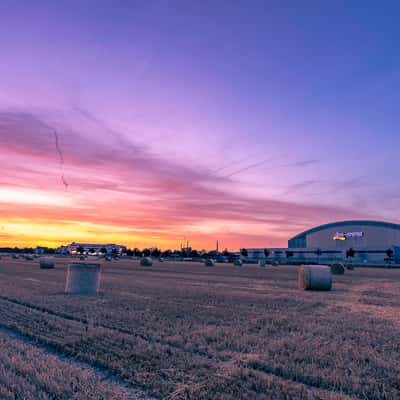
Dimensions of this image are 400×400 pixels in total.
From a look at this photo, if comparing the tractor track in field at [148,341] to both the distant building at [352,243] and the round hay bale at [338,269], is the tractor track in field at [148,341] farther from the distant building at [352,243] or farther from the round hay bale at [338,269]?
the distant building at [352,243]

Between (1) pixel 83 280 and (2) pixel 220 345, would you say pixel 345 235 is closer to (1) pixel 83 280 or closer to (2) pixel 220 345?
(1) pixel 83 280

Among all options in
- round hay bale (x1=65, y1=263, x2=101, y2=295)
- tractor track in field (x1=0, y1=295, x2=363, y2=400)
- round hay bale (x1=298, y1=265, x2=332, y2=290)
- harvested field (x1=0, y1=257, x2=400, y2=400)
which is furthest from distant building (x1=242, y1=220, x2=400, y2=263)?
tractor track in field (x1=0, y1=295, x2=363, y2=400)

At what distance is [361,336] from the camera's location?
9.08m

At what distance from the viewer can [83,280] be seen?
55.8ft

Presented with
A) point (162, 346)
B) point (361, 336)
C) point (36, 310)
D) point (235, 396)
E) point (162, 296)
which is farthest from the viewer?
point (162, 296)

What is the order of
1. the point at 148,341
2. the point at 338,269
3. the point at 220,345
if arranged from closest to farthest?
1. the point at 220,345
2. the point at 148,341
3. the point at 338,269

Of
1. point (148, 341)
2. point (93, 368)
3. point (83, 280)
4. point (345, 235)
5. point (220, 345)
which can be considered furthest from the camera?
point (345, 235)

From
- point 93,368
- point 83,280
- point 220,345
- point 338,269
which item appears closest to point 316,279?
point 83,280

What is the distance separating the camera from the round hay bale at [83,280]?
55.6ft

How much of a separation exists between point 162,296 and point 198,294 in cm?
170

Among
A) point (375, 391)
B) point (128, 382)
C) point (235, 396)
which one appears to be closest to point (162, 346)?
point (128, 382)

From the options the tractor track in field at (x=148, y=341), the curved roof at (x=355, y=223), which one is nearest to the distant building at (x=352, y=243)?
the curved roof at (x=355, y=223)

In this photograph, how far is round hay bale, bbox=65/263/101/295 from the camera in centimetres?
1694

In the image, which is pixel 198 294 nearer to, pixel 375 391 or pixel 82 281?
pixel 82 281
